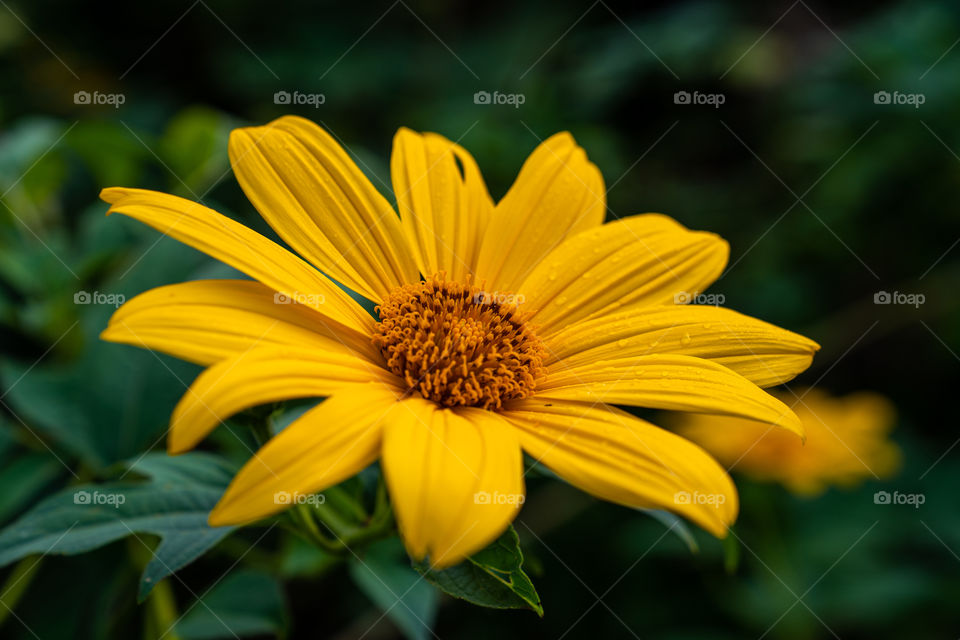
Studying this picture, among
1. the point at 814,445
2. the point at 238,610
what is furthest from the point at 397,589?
the point at 814,445

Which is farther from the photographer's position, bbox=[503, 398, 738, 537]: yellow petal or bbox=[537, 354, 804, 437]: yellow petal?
bbox=[537, 354, 804, 437]: yellow petal

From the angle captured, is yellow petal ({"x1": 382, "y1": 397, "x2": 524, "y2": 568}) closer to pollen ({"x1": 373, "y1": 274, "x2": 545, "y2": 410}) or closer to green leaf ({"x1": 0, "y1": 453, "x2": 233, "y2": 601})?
pollen ({"x1": 373, "y1": 274, "x2": 545, "y2": 410})

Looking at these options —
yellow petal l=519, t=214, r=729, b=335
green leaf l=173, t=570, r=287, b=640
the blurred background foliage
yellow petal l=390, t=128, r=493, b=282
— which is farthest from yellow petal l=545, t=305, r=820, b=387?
green leaf l=173, t=570, r=287, b=640

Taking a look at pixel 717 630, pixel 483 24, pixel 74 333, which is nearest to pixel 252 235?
pixel 74 333

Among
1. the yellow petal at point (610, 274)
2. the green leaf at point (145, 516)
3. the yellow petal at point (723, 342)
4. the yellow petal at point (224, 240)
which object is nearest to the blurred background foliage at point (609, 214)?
the green leaf at point (145, 516)

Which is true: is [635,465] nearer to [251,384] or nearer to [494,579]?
[494,579]

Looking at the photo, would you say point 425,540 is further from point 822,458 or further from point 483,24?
point 483,24

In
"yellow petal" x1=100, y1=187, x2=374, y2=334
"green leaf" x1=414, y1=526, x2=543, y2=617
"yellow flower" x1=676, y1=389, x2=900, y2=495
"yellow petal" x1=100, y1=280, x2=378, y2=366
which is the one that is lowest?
"yellow flower" x1=676, y1=389, x2=900, y2=495
